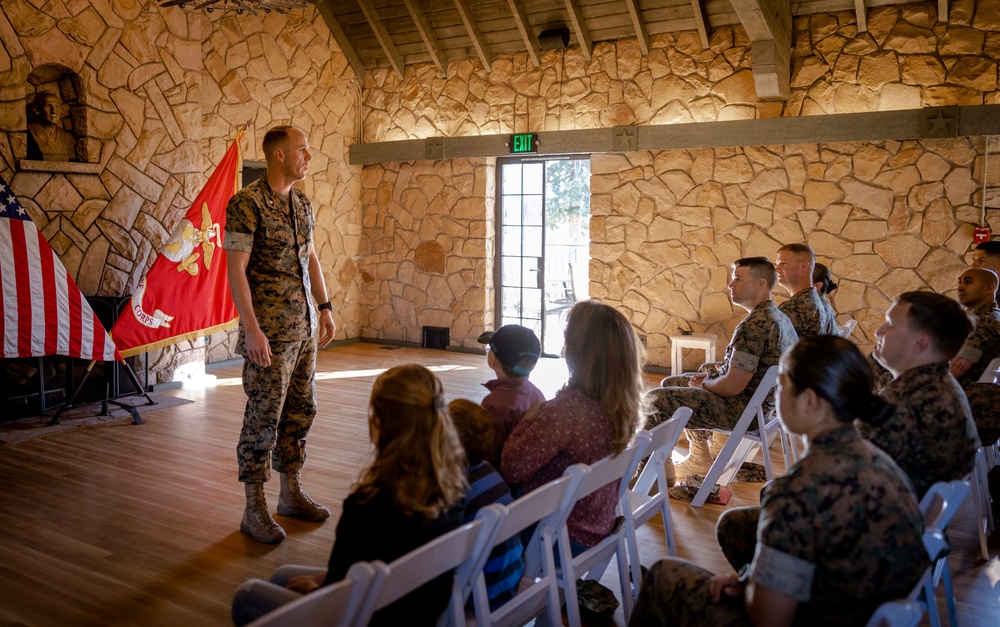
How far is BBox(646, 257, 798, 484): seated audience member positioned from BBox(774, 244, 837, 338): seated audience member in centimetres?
43

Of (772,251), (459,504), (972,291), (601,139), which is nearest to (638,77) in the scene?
(601,139)

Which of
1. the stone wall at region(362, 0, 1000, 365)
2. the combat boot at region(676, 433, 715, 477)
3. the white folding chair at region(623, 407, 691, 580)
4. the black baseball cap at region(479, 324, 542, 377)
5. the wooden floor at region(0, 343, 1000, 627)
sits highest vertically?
the stone wall at region(362, 0, 1000, 365)

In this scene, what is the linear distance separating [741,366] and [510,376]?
1.58 m

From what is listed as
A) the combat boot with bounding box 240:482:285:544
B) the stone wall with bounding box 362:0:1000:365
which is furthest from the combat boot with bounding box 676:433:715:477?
the stone wall with bounding box 362:0:1000:365

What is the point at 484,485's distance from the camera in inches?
78.2

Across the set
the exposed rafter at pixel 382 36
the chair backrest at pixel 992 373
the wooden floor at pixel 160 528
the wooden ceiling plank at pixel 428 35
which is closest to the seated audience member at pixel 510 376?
the wooden floor at pixel 160 528

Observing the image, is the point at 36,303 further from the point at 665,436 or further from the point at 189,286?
the point at 665,436

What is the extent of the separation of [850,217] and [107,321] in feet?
19.7

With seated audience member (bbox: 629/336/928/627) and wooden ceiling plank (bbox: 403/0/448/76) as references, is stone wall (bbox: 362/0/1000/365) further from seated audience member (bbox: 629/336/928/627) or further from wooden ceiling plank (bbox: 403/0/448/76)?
seated audience member (bbox: 629/336/928/627)

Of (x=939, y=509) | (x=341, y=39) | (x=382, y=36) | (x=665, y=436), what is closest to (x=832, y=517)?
(x=939, y=509)

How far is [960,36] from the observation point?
615 cm

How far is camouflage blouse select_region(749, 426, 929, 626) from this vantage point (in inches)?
59.1

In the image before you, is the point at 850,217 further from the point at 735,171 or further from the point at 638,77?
the point at 638,77

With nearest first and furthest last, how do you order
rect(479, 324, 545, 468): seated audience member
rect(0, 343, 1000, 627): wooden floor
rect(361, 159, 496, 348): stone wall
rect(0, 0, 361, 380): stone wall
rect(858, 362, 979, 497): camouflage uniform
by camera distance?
rect(858, 362, 979, 497): camouflage uniform, rect(479, 324, 545, 468): seated audience member, rect(0, 343, 1000, 627): wooden floor, rect(0, 0, 361, 380): stone wall, rect(361, 159, 496, 348): stone wall
